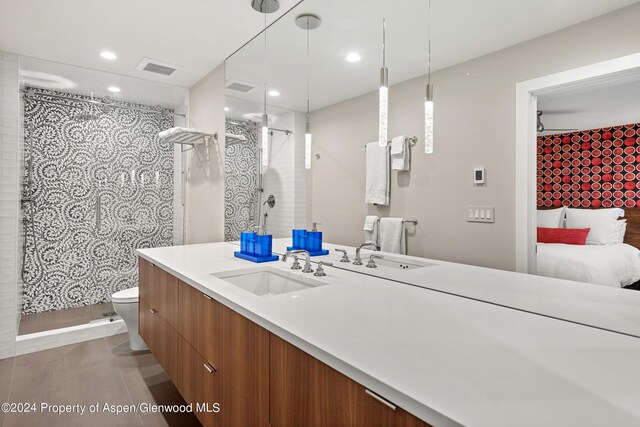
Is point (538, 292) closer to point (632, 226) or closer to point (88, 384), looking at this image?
point (632, 226)

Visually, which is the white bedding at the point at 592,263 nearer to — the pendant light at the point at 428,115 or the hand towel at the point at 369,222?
the pendant light at the point at 428,115

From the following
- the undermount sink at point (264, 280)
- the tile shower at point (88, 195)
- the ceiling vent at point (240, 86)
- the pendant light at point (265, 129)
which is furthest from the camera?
the tile shower at point (88, 195)

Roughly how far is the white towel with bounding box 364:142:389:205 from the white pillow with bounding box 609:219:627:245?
2.70 feet

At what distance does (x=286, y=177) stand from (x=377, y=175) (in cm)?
79

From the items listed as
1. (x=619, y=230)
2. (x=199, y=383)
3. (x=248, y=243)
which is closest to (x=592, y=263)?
(x=619, y=230)

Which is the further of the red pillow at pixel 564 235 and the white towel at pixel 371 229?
the white towel at pixel 371 229

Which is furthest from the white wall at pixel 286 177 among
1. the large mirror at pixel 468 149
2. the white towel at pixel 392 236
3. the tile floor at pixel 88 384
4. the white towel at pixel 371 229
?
the tile floor at pixel 88 384

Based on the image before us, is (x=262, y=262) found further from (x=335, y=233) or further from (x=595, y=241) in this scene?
(x=595, y=241)

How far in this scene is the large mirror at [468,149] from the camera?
98 cm

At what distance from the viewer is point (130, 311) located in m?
2.78

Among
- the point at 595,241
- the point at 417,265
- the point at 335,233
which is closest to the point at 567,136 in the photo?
the point at 595,241

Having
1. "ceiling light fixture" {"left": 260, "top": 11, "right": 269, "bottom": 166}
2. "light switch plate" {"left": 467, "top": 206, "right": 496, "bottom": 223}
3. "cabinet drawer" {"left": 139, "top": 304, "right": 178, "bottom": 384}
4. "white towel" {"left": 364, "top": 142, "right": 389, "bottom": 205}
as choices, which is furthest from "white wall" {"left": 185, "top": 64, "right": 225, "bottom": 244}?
"light switch plate" {"left": 467, "top": 206, "right": 496, "bottom": 223}

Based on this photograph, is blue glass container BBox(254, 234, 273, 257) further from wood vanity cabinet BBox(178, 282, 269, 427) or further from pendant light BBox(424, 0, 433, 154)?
pendant light BBox(424, 0, 433, 154)

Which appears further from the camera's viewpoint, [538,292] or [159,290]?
[159,290]
